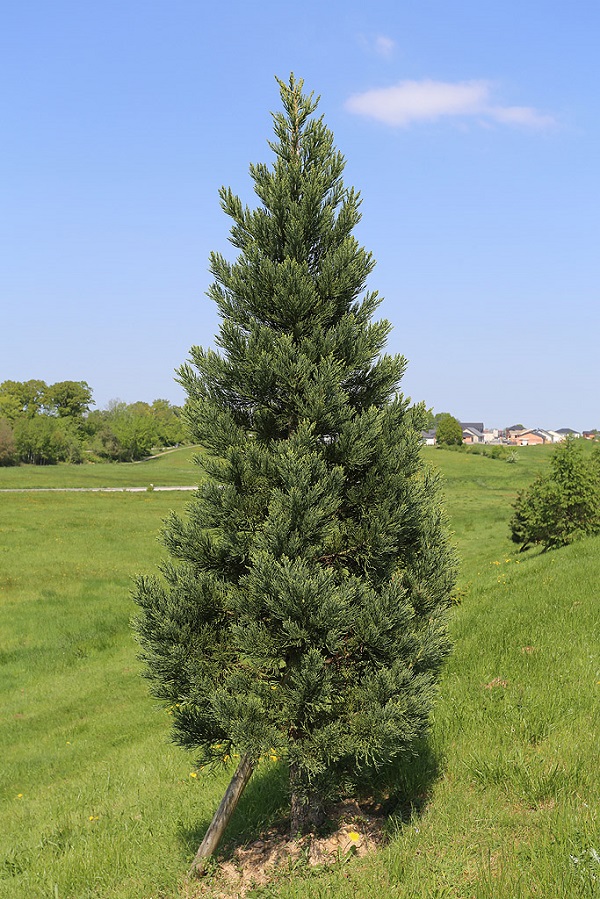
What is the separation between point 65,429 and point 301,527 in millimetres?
131517

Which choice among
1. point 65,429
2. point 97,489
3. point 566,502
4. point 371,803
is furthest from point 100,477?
point 371,803

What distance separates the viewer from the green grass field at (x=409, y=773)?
6.97 metres

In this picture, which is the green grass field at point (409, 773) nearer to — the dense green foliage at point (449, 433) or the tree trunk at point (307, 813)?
the tree trunk at point (307, 813)

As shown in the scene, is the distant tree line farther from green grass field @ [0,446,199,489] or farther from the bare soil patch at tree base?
the bare soil patch at tree base

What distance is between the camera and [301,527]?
25.1 feet

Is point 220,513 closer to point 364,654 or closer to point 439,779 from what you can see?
point 364,654

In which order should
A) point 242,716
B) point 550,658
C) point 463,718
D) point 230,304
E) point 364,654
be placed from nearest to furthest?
point 242,716
point 364,654
point 230,304
point 463,718
point 550,658

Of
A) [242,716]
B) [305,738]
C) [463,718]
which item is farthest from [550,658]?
[242,716]

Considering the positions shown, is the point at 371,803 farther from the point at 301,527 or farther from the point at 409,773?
the point at 301,527

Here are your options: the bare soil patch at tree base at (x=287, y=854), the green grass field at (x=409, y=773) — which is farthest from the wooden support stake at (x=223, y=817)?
the green grass field at (x=409, y=773)

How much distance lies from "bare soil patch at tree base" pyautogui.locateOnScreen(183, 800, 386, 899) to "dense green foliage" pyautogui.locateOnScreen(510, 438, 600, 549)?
21534 mm

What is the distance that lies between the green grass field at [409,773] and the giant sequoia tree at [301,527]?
127 centimetres

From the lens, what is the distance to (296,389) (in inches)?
325

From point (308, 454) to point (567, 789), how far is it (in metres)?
5.29
